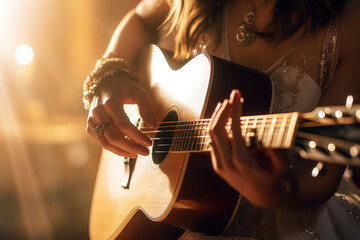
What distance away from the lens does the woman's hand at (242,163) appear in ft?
2.05

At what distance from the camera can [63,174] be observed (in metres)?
2.59

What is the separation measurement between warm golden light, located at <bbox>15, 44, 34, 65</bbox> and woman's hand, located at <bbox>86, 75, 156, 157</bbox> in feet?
4.87

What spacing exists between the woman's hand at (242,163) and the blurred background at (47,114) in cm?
192

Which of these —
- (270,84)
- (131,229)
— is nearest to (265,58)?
(270,84)

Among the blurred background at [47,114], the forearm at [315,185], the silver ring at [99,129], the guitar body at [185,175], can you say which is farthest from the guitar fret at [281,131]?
the blurred background at [47,114]

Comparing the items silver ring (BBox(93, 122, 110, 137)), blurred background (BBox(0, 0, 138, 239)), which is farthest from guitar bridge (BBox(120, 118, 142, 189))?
blurred background (BBox(0, 0, 138, 239))

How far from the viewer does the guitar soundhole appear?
38.1 inches

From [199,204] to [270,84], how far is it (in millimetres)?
344

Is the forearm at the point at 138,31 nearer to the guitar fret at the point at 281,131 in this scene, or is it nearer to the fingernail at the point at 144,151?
the fingernail at the point at 144,151

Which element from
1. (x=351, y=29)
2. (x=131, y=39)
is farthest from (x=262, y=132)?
(x=131, y=39)

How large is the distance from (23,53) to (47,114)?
43 cm

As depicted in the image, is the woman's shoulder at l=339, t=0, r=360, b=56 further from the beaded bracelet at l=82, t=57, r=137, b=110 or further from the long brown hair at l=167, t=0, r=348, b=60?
the beaded bracelet at l=82, t=57, r=137, b=110

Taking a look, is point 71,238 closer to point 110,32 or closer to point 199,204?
point 110,32

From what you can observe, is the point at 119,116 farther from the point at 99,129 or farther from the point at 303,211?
the point at 303,211
